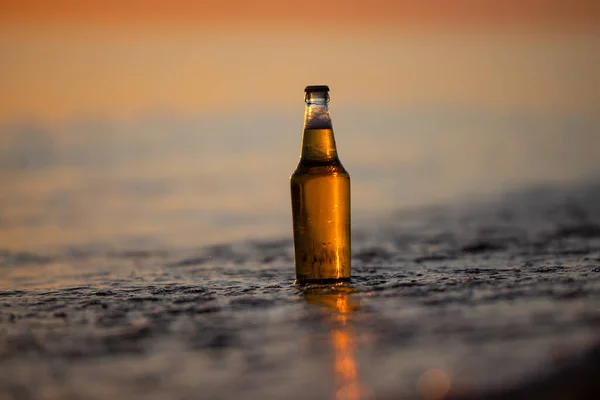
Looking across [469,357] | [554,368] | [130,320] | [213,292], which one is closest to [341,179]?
[213,292]

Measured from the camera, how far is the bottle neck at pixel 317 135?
15.6 feet

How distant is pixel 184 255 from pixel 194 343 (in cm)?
325

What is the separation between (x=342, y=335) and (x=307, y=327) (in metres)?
0.21

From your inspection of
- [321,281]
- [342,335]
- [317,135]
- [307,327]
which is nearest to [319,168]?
Answer: [317,135]

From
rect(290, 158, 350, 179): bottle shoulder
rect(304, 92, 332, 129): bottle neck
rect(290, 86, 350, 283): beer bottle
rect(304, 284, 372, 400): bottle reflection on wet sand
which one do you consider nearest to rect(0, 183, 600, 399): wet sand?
rect(304, 284, 372, 400): bottle reflection on wet sand

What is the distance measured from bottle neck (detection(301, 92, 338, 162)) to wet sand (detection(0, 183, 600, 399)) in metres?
0.64

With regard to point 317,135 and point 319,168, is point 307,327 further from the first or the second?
point 317,135

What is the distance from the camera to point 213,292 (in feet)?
15.6

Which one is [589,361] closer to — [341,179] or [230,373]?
[230,373]

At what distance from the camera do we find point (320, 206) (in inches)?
184

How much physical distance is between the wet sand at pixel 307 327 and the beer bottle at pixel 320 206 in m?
0.14

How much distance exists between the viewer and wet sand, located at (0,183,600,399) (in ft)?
9.60

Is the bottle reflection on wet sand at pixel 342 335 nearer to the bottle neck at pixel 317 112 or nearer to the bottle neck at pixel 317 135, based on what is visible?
the bottle neck at pixel 317 135

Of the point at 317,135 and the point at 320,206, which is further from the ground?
the point at 317,135
